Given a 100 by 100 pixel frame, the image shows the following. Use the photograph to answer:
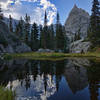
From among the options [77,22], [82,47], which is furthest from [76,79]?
[77,22]

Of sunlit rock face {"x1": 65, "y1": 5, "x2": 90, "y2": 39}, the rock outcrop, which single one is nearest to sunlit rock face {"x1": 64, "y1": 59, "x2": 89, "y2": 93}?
the rock outcrop

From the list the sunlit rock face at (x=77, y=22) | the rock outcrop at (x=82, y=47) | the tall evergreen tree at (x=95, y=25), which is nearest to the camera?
the tall evergreen tree at (x=95, y=25)

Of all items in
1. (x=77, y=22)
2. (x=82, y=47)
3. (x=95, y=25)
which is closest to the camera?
(x=95, y=25)

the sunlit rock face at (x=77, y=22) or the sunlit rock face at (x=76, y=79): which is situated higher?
the sunlit rock face at (x=77, y=22)

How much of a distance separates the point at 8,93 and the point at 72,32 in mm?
148263

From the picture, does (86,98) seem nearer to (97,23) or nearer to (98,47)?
(98,47)

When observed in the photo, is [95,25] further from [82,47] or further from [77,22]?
[77,22]

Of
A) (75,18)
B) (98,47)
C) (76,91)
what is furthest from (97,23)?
(75,18)

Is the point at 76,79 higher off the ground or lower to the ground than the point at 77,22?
lower

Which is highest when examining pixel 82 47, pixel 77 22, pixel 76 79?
pixel 77 22

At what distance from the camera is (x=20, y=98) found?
5.01 meters

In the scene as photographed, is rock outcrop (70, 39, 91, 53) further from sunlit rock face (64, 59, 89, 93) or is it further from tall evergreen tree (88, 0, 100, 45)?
sunlit rock face (64, 59, 89, 93)

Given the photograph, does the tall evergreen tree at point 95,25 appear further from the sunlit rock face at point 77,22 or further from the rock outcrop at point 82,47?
the sunlit rock face at point 77,22

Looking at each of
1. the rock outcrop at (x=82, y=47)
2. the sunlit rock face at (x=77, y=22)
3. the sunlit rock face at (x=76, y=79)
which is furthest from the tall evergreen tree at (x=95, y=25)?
the sunlit rock face at (x=77, y=22)
